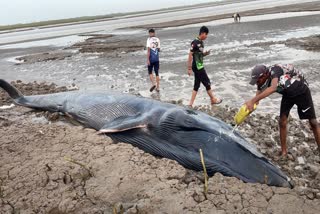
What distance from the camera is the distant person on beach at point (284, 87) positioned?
617cm

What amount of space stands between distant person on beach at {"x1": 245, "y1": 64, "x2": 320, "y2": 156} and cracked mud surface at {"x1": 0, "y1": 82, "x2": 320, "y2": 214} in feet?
1.92

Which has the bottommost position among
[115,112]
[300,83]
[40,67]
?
[40,67]

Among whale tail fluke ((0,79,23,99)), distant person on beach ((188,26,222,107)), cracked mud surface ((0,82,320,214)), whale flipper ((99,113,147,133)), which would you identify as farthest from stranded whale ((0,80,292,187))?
whale tail fluke ((0,79,23,99))

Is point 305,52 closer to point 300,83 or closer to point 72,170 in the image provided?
point 300,83

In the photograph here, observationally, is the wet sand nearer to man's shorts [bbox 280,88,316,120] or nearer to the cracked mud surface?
the cracked mud surface

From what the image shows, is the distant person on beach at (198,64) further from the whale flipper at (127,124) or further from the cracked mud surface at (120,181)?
the whale flipper at (127,124)

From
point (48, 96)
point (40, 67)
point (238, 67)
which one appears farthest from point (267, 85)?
point (40, 67)

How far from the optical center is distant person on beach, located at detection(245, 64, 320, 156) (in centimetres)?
617

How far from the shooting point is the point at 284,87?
6.36m

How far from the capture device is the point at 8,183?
5.77 metres

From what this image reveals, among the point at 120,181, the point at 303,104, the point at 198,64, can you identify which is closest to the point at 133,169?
the point at 120,181

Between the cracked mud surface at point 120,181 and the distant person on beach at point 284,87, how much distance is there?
0.59 metres

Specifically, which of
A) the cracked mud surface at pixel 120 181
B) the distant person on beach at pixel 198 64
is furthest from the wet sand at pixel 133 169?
the distant person on beach at pixel 198 64

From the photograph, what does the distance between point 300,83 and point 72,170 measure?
389cm
